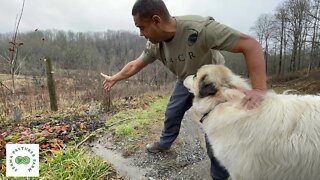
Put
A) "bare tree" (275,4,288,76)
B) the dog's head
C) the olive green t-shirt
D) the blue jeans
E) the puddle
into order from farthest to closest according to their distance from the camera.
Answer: "bare tree" (275,4,288,76) → the puddle → the blue jeans → the olive green t-shirt → the dog's head

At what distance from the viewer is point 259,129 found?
9.01 feet

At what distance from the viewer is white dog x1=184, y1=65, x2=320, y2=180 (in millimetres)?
2643

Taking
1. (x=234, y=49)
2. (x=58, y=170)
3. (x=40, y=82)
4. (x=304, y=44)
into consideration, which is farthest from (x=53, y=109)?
(x=304, y=44)

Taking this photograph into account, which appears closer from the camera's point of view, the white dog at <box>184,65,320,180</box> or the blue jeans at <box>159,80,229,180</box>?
the white dog at <box>184,65,320,180</box>

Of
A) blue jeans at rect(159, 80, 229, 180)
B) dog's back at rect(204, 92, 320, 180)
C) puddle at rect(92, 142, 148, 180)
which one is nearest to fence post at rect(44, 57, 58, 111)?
puddle at rect(92, 142, 148, 180)

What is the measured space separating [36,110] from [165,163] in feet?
25.0

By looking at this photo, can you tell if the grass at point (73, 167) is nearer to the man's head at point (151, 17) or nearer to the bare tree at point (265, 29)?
the man's head at point (151, 17)

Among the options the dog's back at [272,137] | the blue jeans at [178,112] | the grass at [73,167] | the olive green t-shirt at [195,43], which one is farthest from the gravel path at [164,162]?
the dog's back at [272,137]

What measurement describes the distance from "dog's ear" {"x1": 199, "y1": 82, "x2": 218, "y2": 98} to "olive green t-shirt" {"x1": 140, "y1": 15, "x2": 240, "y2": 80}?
536 millimetres

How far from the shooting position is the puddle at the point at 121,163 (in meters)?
4.64

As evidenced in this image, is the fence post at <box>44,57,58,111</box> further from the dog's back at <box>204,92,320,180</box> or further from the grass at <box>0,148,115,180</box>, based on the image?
the dog's back at <box>204,92,320,180</box>

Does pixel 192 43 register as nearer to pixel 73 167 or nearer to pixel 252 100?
pixel 252 100

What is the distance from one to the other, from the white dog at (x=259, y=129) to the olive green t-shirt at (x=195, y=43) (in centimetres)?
40

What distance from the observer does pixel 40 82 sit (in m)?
14.0
